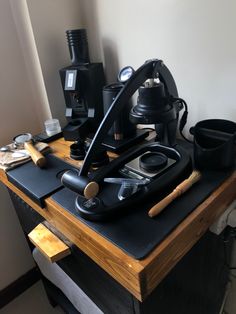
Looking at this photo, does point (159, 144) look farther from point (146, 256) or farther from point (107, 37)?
point (107, 37)

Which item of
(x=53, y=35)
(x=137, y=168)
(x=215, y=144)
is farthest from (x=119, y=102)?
(x=53, y=35)

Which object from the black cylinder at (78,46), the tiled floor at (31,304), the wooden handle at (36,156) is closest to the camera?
the wooden handle at (36,156)

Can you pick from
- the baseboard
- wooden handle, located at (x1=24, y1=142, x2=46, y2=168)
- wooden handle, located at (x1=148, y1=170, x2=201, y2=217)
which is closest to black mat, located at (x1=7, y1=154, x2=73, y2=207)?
wooden handle, located at (x1=24, y1=142, x2=46, y2=168)

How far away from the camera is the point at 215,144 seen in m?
0.80

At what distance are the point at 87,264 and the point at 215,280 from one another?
49cm

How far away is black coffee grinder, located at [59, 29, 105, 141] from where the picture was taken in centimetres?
104

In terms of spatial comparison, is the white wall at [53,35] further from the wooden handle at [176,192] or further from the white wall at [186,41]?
the wooden handle at [176,192]

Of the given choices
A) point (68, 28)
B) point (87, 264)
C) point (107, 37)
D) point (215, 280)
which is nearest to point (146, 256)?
point (87, 264)

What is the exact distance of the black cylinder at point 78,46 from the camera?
104 centimetres

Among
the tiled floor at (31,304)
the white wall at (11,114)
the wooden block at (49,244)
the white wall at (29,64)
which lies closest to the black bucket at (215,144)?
the wooden block at (49,244)

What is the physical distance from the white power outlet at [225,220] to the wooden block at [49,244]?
1.30ft

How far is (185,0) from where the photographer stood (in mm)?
822

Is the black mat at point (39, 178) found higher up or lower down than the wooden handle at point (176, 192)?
lower down

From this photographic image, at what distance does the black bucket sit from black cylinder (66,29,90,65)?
1.82 ft
